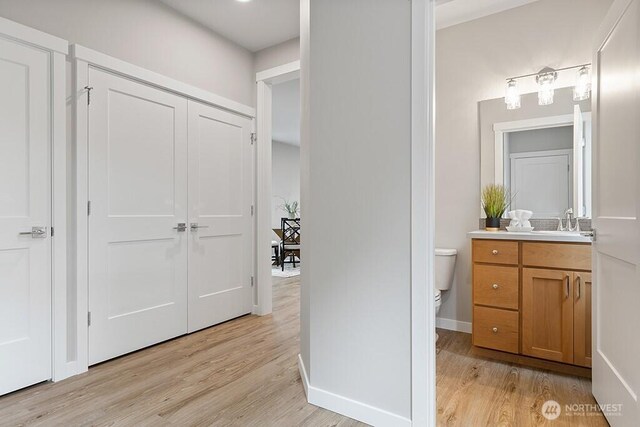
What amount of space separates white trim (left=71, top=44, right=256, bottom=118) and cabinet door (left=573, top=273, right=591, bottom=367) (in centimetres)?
293

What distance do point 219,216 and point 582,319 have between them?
2.75 metres

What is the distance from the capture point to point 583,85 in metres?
2.45

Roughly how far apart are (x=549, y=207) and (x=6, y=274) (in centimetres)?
347

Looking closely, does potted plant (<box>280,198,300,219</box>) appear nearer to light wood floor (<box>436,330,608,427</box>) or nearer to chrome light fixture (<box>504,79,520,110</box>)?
chrome light fixture (<box>504,79,520,110</box>)

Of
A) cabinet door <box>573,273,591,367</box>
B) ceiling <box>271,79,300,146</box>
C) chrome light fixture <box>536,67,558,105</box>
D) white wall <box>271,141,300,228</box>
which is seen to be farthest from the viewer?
white wall <box>271,141,300,228</box>

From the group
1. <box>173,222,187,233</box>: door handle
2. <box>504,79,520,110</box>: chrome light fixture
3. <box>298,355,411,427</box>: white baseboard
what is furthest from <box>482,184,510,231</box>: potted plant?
<box>173,222,187,233</box>: door handle

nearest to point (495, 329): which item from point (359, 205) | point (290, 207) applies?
point (359, 205)

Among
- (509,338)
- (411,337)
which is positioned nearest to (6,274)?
(411,337)

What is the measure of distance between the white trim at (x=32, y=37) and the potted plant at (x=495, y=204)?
3.01 meters

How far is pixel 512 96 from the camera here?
2.70 metres

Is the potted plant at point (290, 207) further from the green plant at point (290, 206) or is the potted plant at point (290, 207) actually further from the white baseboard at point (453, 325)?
the white baseboard at point (453, 325)

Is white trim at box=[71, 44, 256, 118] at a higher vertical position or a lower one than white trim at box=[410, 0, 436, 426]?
higher

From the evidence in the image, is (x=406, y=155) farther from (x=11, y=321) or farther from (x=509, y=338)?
(x=11, y=321)

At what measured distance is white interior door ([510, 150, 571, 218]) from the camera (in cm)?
257
